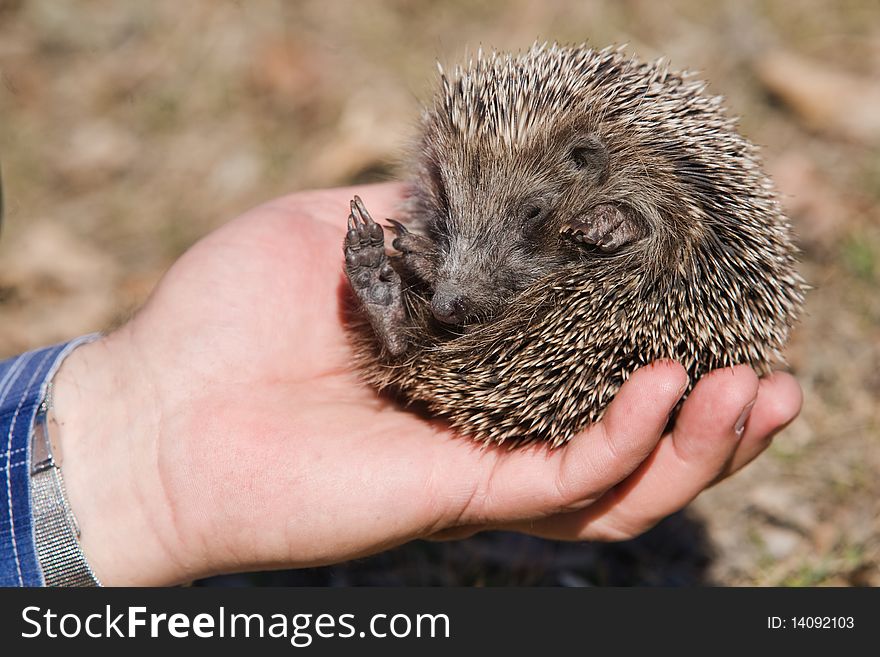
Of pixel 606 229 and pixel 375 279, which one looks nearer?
pixel 606 229

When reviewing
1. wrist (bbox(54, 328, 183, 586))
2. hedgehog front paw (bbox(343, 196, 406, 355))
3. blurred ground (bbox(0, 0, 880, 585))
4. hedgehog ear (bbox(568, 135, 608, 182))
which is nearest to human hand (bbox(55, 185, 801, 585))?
wrist (bbox(54, 328, 183, 586))

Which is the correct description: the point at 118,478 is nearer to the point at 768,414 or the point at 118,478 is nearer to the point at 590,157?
the point at 590,157

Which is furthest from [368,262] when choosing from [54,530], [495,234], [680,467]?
[54,530]

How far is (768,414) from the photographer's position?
2.82m

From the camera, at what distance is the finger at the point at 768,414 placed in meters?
2.82

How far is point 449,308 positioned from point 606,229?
1.90 feet

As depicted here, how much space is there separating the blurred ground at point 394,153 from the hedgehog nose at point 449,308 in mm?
1202

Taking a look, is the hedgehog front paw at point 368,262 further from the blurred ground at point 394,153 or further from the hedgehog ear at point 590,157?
the blurred ground at point 394,153

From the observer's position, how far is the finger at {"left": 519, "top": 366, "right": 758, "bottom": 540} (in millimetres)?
2586

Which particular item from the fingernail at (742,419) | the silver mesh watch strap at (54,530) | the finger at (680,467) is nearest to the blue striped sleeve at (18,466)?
the silver mesh watch strap at (54,530)

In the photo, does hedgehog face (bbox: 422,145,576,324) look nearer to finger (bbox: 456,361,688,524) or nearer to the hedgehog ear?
the hedgehog ear

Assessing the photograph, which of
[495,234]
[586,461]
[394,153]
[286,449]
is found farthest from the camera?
[394,153]

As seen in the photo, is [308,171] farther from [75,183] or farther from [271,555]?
[271,555]

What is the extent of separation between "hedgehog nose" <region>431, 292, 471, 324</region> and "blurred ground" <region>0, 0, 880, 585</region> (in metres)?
1.20
